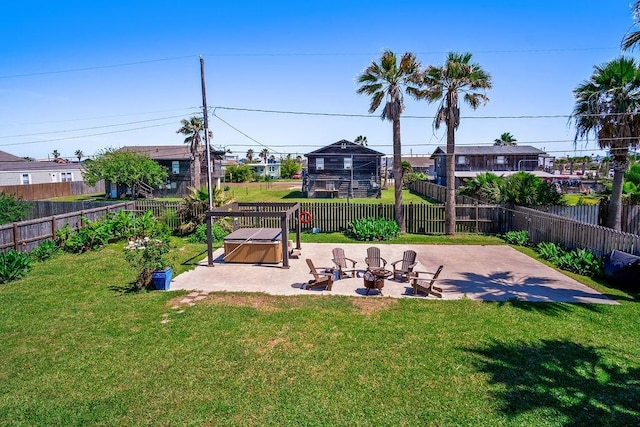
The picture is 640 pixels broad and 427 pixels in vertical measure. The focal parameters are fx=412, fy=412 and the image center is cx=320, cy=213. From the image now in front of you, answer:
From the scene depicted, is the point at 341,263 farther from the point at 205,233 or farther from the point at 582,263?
the point at 205,233

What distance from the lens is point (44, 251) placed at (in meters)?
14.8

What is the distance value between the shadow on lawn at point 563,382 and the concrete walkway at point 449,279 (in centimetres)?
306

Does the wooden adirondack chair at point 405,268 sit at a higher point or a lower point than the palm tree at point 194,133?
lower

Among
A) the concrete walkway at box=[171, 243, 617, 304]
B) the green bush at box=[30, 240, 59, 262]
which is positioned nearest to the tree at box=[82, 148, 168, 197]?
the green bush at box=[30, 240, 59, 262]

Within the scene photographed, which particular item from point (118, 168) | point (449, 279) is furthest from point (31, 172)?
point (449, 279)

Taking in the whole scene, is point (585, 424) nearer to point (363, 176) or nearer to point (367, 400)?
point (367, 400)

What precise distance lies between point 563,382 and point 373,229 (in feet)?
42.1

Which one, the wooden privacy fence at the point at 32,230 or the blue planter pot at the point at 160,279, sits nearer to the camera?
the blue planter pot at the point at 160,279

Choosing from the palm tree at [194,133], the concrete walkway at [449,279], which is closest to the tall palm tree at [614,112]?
the concrete walkway at [449,279]

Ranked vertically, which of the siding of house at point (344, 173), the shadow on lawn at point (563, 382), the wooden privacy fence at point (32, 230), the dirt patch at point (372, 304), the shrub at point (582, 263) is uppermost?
the siding of house at point (344, 173)

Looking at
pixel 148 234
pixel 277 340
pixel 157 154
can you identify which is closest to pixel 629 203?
pixel 277 340

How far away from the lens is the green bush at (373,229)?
61.4 feet

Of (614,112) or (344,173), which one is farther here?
(344,173)

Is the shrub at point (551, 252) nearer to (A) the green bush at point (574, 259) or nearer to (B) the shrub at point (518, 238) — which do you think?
(A) the green bush at point (574, 259)
